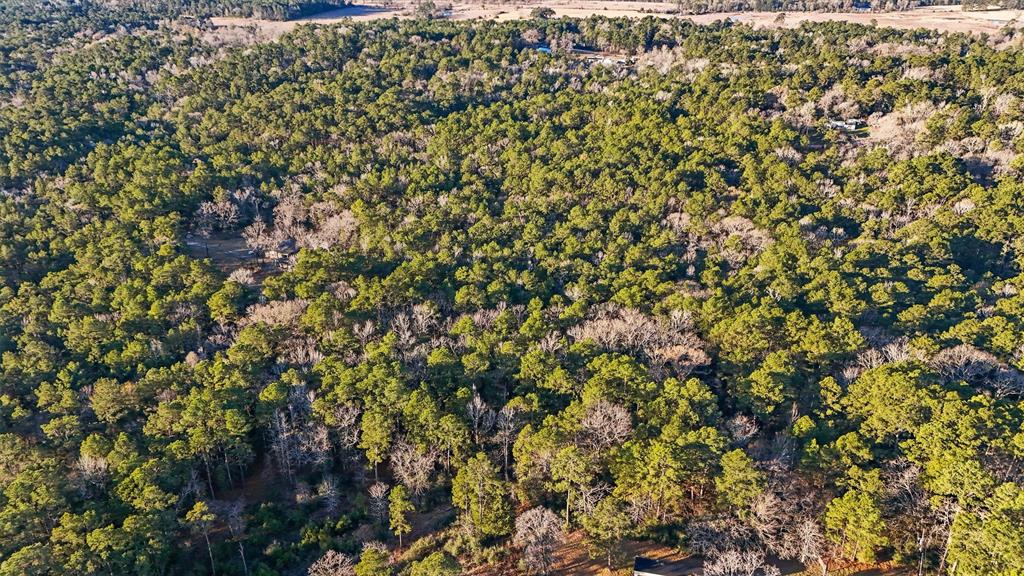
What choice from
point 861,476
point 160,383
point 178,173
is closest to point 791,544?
point 861,476

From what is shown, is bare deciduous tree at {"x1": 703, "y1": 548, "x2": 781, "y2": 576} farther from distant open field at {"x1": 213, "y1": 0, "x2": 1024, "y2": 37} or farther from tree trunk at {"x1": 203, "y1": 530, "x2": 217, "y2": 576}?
distant open field at {"x1": 213, "y1": 0, "x2": 1024, "y2": 37}

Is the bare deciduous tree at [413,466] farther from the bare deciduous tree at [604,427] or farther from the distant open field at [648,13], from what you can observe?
the distant open field at [648,13]

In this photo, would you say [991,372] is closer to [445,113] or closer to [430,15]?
[445,113]

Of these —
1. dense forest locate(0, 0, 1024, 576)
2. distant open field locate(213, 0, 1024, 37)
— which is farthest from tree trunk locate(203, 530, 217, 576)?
distant open field locate(213, 0, 1024, 37)

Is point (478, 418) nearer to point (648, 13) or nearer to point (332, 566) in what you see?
point (332, 566)

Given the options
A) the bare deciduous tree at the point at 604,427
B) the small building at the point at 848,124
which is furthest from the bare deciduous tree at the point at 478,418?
the small building at the point at 848,124
